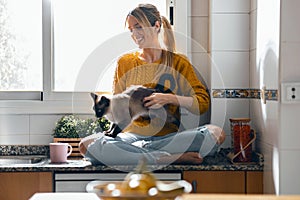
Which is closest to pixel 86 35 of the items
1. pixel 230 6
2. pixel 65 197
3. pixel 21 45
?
pixel 21 45

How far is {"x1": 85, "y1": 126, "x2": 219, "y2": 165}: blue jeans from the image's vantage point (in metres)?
2.82

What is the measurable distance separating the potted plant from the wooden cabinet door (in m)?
0.65

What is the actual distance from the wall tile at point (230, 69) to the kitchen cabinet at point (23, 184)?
107 cm

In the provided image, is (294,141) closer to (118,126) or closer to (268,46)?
(268,46)

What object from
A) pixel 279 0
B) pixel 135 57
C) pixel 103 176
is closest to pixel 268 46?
pixel 279 0

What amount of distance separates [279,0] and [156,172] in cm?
101

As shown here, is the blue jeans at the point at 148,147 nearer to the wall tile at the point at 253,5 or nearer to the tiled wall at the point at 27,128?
the tiled wall at the point at 27,128

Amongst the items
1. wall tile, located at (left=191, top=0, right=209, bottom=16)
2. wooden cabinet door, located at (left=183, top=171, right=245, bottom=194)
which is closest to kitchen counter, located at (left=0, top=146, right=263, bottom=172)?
wooden cabinet door, located at (left=183, top=171, right=245, bottom=194)

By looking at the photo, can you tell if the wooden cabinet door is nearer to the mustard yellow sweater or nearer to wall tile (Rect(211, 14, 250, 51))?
the mustard yellow sweater

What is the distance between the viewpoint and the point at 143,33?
3.12 m

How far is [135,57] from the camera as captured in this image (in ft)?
10.5

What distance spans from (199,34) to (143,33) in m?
0.40

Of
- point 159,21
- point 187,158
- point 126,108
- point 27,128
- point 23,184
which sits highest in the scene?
point 159,21

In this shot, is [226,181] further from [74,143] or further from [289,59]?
[74,143]
